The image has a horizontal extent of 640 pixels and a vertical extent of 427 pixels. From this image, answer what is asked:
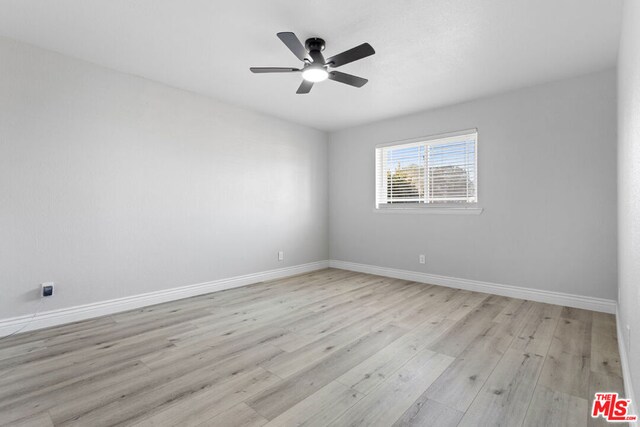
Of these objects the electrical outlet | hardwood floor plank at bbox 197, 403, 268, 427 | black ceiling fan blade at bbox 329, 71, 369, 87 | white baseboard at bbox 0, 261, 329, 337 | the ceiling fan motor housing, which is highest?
the ceiling fan motor housing

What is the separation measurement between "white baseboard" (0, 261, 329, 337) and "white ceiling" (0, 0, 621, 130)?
239 cm

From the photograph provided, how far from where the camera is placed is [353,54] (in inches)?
90.2

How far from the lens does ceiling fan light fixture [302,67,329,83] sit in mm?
2547

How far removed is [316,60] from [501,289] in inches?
132

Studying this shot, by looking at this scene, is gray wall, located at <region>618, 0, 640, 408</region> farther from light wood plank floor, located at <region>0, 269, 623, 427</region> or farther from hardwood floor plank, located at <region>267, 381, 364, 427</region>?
hardwood floor plank, located at <region>267, 381, 364, 427</region>

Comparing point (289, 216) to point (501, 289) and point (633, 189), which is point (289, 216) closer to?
point (501, 289)

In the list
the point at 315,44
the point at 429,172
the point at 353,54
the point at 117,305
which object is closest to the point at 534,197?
the point at 429,172

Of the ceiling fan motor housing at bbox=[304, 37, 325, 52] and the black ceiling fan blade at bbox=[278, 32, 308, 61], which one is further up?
the ceiling fan motor housing at bbox=[304, 37, 325, 52]

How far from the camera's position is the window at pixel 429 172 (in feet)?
13.1

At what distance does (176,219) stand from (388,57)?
2910mm

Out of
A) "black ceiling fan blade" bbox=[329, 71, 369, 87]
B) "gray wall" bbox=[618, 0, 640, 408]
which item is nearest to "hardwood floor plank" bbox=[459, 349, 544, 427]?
"gray wall" bbox=[618, 0, 640, 408]

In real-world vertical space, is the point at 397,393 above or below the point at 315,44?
below

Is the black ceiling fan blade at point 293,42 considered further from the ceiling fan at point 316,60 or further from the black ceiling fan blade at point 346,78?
the black ceiling fan blade at point 346,78

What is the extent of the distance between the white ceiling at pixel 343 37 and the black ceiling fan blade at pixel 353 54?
0.25m
